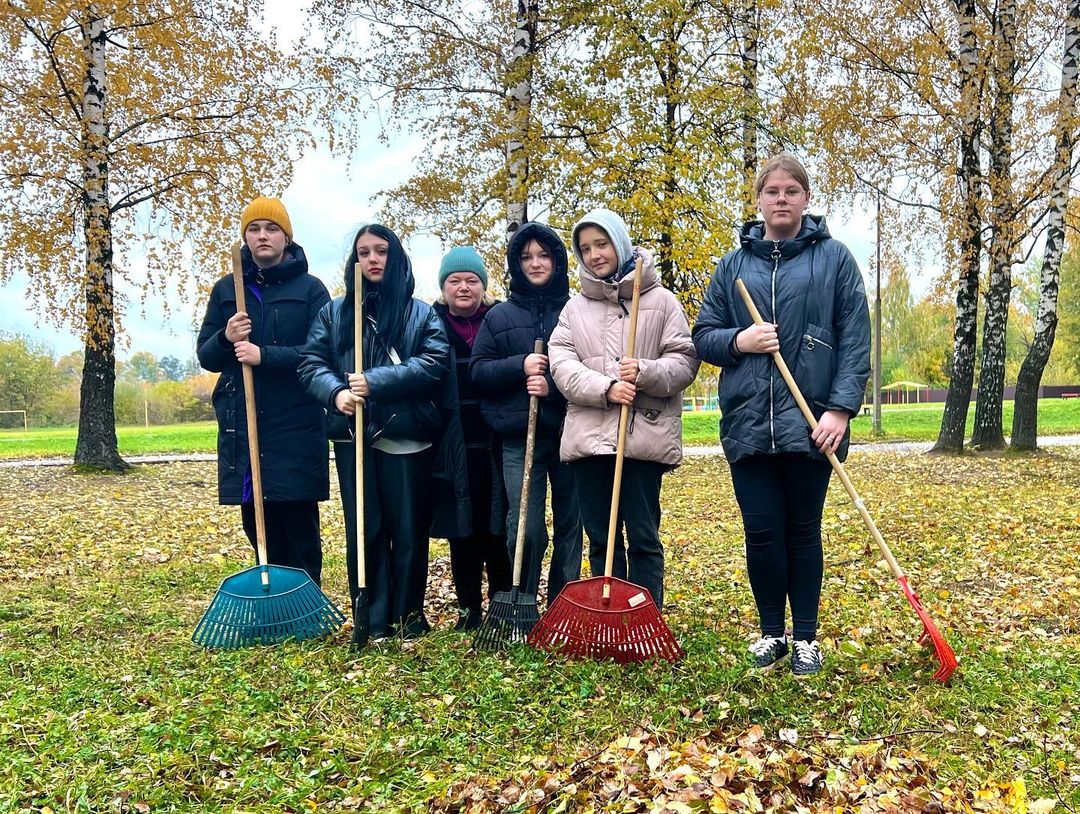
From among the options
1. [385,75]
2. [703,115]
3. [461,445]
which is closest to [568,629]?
[461,445]

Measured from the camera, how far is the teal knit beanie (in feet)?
14.9

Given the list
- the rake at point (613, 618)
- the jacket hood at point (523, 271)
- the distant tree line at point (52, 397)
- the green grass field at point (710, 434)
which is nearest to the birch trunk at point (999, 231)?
the green grass field at point (710, 434)

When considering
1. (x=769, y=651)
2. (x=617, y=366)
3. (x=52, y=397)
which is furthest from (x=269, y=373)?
(x=52, y=397)

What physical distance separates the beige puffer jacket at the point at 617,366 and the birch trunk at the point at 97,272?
1072cm

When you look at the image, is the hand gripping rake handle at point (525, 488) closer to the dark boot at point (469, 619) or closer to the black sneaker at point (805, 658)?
the dark boot at point (469, 619)

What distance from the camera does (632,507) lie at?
3.93 m

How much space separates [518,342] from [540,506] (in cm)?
86

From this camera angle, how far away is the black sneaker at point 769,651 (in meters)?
→ 3.71

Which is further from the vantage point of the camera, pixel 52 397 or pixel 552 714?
pixel 52 397

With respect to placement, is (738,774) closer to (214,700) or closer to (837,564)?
(214,700)

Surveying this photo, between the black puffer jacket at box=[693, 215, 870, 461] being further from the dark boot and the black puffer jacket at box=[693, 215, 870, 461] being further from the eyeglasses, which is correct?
the dark boot

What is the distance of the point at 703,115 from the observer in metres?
11.5

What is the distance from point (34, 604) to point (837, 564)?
18.3ft

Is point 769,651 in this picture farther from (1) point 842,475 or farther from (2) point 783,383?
(2) point 783,383
